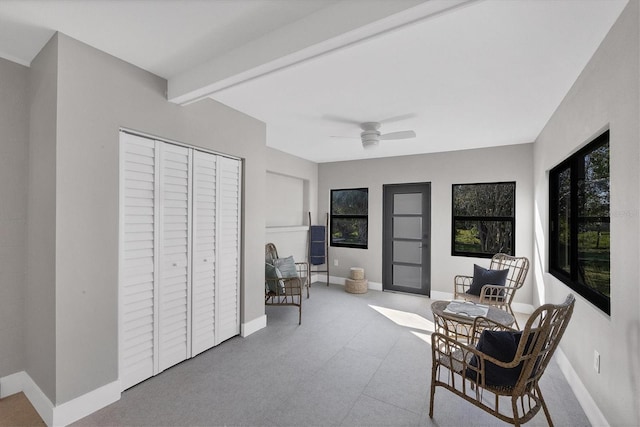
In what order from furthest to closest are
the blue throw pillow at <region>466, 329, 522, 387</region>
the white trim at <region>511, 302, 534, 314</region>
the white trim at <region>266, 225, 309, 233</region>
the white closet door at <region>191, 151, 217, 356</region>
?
the white trim at <region>266, 225, 309, 233</region>, the white trim at <region>511, 302, 534, 314</region>, the white closet door at <region>191, 151, 217, 356</region>, the blue throw pillow at <region>466, 329, 522, 387</region>

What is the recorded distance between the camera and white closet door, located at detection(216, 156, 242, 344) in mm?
3090

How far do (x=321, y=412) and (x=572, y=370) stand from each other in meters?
2.15

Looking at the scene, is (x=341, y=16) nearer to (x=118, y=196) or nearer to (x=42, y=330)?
(x=118, y=196)

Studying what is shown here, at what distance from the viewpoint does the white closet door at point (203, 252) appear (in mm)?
2836

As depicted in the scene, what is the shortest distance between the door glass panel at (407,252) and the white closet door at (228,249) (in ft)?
10.6

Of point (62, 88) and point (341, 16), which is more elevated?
point (341, 16)

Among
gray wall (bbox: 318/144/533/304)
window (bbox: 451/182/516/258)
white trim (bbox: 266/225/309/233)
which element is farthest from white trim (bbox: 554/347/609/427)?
white trim (bbox: 266/225/309/233)

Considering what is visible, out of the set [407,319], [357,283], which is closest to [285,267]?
[357,283]

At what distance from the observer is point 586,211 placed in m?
2.45

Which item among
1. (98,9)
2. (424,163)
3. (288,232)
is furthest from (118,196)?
(424,163)

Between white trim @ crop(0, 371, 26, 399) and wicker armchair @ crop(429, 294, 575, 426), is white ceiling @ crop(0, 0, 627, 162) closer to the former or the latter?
wicker armchair @ crop(429, 294, 575, 426)

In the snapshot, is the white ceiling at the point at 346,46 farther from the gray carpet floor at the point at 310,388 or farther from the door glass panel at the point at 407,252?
the door glass panel at the point at 407,252

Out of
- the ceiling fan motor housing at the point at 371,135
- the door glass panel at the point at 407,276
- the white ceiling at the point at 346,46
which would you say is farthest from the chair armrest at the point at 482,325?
the door glass panel at the point at 407,276

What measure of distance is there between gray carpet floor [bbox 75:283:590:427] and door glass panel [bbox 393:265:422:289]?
1737mm
